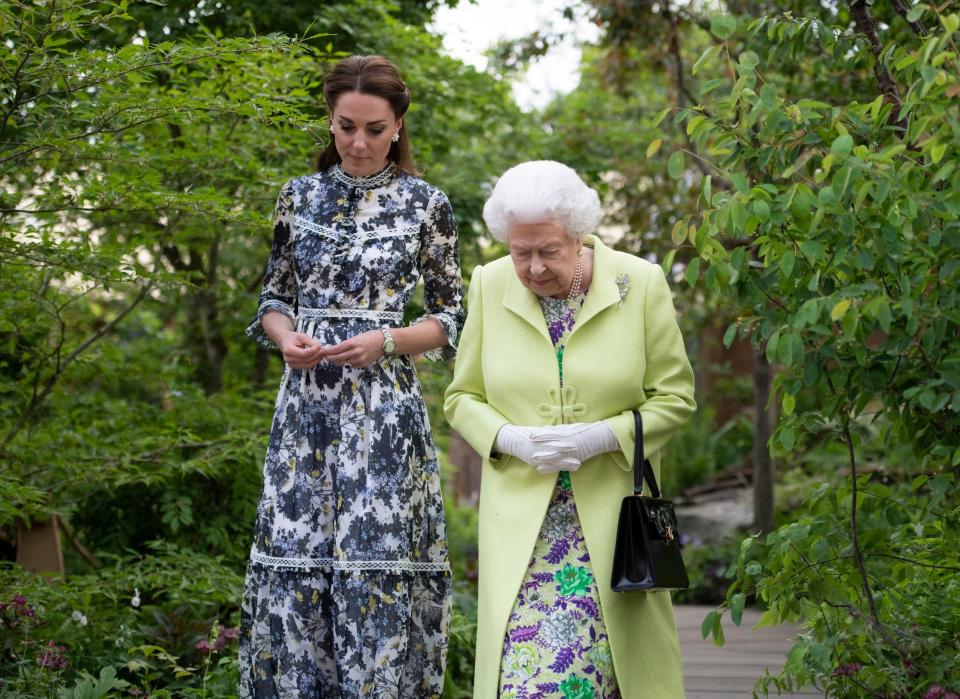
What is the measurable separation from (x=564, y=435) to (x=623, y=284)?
1.53ft

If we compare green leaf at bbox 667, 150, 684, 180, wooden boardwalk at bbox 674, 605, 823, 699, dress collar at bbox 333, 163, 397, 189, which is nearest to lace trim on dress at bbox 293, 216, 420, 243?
dress collar at bbox 333, 163, 397, 189

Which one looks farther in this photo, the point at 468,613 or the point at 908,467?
the point at 908,467

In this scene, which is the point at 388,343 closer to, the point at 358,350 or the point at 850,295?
the point at 358,350

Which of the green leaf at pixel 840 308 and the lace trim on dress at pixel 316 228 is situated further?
the lace trim on dress at pixel 316 228

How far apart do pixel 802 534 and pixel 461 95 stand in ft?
13.6

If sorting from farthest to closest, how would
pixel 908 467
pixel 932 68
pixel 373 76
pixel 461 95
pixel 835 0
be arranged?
pixel 908 467 < pixel 461 95 < pixel 835 0 < pixel 373 76 < pixel 932 68

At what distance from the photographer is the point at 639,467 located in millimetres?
3197

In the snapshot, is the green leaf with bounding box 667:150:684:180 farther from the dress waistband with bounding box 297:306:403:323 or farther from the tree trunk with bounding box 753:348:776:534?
the tree trunk with bounding box 753:348:776:534

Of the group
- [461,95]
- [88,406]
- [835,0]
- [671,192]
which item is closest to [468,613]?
[88,406]

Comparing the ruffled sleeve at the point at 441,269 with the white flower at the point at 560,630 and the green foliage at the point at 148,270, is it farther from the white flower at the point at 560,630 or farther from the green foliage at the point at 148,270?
the white flower at the point at 560,630

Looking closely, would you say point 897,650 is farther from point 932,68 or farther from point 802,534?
point 932,68

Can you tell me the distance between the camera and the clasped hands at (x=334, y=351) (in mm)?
3453

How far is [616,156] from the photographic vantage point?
9312 millimetres

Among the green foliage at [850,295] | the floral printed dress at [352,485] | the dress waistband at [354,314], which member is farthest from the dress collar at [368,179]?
the green foliage at [850,295]
